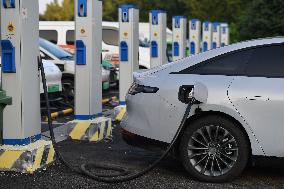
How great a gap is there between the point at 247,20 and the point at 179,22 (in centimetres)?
1878

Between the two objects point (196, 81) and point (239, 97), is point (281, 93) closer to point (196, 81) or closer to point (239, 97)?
point (239, 97)

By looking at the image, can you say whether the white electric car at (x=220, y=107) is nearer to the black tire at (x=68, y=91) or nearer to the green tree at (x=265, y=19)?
the black tire at (x=68, y=91)

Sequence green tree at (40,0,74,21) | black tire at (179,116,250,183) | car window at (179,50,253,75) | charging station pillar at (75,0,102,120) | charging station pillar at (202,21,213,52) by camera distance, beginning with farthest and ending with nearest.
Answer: green tree at (40,0,74,21) → charging station pillar at (202,21,213,52) → charging station pillar at (75,0,102,120) → car window at (179,50,253,75) → black tire at (179,116,250,183)

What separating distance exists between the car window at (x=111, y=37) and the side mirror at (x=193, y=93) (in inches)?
545

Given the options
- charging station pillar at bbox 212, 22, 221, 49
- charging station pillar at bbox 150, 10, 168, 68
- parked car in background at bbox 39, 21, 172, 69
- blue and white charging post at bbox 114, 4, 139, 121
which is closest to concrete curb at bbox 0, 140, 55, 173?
blue and white charging post at bbox 114, 4, 139, 121

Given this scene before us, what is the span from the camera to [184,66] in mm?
6277

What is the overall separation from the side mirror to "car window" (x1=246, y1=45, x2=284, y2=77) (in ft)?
1.63

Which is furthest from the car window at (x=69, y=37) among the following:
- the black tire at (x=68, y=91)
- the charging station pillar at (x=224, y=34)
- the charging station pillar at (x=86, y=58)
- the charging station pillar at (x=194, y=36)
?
the charging station pillar at (x=224, y=34)

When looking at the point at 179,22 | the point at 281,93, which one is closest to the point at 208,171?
the point at 281,93

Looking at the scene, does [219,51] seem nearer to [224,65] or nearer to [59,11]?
[224,65]

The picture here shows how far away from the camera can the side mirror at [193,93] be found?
5992mm

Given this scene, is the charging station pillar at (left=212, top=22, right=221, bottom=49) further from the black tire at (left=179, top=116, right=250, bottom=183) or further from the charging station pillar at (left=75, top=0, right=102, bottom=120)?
the black tire at (left=179, top=116, right=250, bottom=183)

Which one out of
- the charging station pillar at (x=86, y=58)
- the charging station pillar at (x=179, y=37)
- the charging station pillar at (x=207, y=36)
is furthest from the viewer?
the charging station pillar at (x=207, y=36)

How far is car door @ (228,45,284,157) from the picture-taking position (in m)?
5.81
